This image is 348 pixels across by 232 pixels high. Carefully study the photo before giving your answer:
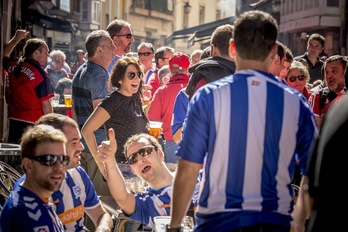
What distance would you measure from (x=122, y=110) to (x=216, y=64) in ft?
4.83

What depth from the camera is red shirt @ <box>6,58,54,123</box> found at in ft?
30.9

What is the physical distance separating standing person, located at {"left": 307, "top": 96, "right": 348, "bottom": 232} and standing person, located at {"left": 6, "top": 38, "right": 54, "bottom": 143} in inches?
264

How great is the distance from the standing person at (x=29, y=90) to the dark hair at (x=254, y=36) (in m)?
5.69

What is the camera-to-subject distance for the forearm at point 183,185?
3.91 metres

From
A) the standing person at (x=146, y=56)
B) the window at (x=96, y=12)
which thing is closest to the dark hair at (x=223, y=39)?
the standing person at (x=146, y=56)

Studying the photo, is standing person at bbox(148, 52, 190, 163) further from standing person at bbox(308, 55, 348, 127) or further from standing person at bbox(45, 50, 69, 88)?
standing person at bbox(45, 50, 69, 88)

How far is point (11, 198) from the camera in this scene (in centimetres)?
415

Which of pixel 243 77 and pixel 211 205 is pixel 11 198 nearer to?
pixel 211 205

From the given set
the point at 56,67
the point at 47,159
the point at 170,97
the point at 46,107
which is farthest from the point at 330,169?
A: the point at 56,67

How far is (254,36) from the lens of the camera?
12.8 ft

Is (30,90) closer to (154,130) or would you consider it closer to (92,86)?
(92,86)

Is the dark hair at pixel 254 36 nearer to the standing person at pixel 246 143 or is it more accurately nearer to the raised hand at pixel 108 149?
the standing person at pixel 246 143

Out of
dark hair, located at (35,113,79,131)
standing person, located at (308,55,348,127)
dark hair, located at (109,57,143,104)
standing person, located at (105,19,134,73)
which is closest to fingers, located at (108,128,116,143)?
dark hair, located at (35,113,79,131)

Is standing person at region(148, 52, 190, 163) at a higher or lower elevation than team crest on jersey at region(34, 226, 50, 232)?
higher
